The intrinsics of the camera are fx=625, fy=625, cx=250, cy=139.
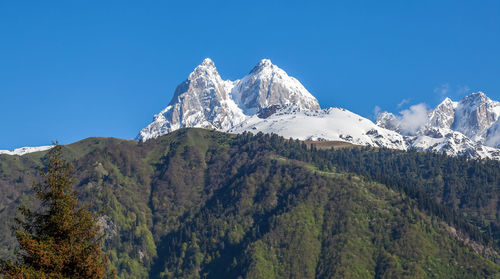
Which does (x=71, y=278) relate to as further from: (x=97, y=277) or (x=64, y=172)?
(x=64, y=172)

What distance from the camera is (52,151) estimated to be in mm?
54406

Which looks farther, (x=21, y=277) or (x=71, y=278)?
(x=71, y=278)

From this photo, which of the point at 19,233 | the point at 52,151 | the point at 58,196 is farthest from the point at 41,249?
the point at 52,151

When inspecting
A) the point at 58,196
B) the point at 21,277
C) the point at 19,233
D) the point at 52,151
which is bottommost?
the point at 21,277

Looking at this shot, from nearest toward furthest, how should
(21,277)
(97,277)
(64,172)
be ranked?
1. (21,277)
2. (97,277)
3. (64,172)

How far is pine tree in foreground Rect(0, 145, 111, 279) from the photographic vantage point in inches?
1898

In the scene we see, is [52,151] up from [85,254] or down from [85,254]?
up

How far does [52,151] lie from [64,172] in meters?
2.53

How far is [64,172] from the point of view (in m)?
53.2

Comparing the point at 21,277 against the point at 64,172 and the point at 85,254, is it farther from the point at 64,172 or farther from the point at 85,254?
the point at 64,172

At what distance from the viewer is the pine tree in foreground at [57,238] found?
48.2 m

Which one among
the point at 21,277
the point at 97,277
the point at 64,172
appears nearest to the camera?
the point at 21,277

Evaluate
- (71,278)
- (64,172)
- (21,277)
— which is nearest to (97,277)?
(71,278)

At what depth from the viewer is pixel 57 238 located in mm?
51406
